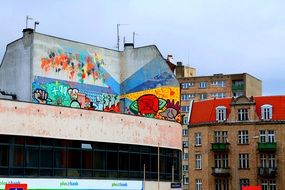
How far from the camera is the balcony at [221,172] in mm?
84938

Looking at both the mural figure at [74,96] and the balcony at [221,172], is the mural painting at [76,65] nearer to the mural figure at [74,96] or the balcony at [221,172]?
the mural figure at [74,96]

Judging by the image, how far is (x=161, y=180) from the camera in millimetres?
55031

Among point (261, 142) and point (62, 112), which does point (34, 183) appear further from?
point (261, 142)

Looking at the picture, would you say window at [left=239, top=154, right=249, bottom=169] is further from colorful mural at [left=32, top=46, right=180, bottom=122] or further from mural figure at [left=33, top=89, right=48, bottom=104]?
mural figure at [left=33, top=89, right=48, bottom=104]

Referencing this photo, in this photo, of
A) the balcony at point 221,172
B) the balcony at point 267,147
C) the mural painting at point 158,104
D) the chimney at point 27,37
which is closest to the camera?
the chimney at point 27,37

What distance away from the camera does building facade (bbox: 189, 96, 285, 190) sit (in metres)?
83.7

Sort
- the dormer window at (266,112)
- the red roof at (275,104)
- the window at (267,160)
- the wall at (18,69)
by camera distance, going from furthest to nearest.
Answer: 1. the dormer window at (266,112)
2. the red roof at (275,104)
3. the window at (267,160)
4. the wall at (18,69)

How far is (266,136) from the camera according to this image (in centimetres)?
8444

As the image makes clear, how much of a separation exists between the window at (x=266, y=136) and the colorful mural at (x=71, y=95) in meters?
27.7

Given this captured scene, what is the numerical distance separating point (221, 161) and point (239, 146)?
9.71 ft

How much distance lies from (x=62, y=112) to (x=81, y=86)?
11.6m

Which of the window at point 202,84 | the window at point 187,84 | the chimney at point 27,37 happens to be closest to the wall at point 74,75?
the chimney at point 27,37

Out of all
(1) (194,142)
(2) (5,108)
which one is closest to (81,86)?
(2) (5,108)

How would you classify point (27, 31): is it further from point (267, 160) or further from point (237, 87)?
point (237, 87)
